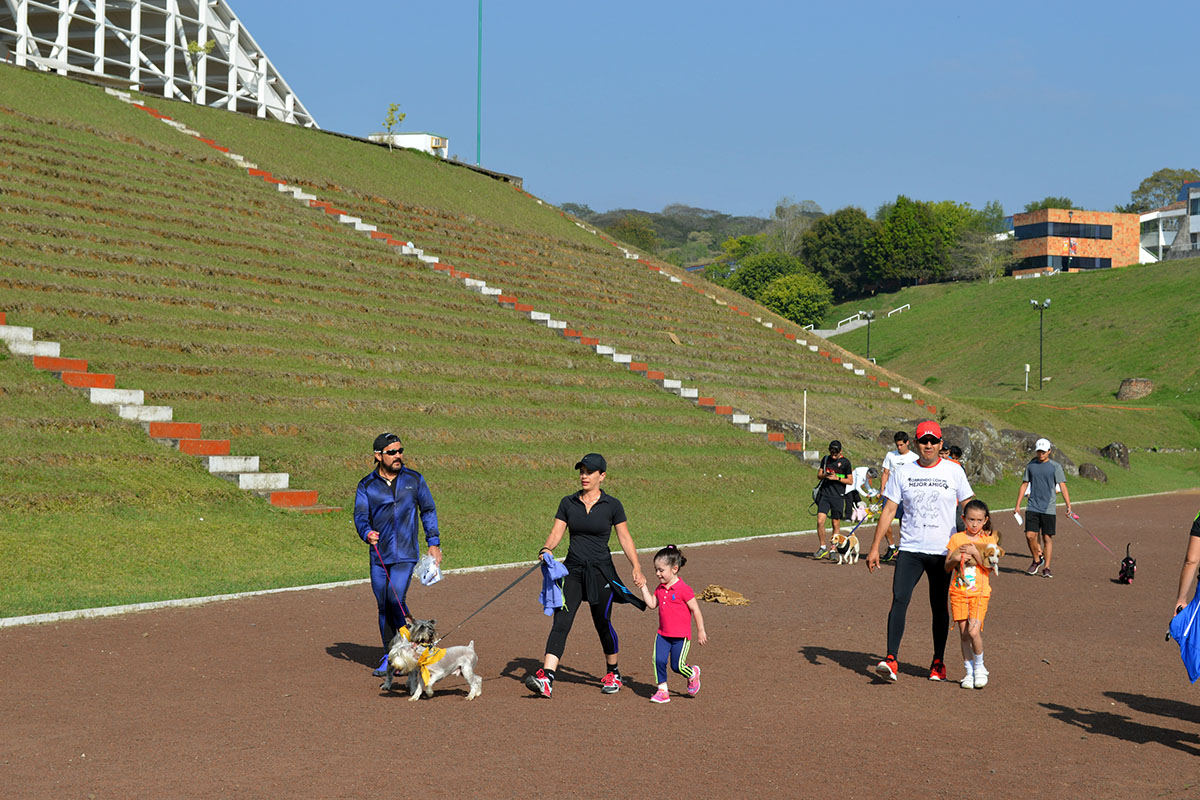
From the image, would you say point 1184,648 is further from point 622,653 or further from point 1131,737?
point 622,653

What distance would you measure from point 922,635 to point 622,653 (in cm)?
321

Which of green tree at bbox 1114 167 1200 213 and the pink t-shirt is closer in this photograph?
the pink t-shirt

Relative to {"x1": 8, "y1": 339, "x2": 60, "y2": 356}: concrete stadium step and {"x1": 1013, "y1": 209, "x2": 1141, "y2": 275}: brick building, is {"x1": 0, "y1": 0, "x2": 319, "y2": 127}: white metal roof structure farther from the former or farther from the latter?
{"x1": 1013, "y1": 209, "x2": 1141, "y2": 275}: brick building

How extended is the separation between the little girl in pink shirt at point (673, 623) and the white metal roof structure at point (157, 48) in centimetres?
5348

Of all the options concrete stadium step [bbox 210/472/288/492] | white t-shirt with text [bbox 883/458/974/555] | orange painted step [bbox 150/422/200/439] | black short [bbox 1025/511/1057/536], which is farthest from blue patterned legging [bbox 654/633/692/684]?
orange painted step [bbox 150/422/200/439]

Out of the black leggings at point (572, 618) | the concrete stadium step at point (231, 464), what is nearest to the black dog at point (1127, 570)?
the black leggings at point (572, 618)

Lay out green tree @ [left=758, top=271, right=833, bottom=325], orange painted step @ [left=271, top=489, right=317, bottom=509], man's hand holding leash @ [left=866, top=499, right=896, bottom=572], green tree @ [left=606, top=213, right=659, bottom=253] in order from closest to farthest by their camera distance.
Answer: man's hand holding leash @ [left=866, top=499, right=896, bottom=572] < orange painted step @ [left=271, top=489, right=317, bottom=509] < green tree @ [left=758, top=271, right=833, bottom=325] < green tree @ [left=606, top=213, right=659, bottom=253]

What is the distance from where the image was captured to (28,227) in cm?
2592

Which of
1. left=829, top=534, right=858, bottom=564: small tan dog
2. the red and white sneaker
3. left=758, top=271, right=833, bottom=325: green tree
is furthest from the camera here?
left=758, top=271, right=833, bottom=325: green tree

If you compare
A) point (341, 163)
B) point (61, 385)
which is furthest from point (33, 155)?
point (341, 163)

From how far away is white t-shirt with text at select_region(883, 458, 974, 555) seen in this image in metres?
9.16

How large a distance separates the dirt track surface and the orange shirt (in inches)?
31.1

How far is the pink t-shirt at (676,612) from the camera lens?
8391 millimetres

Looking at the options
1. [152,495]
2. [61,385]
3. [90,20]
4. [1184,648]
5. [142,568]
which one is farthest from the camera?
[90,20]
